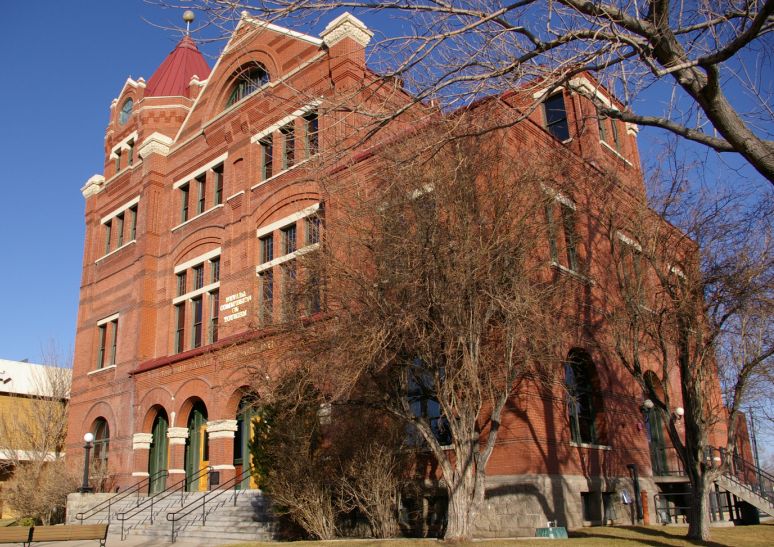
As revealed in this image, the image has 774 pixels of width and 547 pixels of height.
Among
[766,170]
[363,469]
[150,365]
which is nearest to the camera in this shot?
[766,170]

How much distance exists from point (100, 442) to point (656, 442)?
22140 mm

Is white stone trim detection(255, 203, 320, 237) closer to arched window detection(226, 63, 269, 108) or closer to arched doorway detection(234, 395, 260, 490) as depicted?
arched doorway detection(234, 395, 260, 490)

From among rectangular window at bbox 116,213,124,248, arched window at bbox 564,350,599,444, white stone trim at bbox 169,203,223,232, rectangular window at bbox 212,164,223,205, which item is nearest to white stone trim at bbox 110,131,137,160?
rectangular window at bbox 116,213,124,248

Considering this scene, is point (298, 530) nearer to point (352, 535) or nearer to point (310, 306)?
point (352, 535)

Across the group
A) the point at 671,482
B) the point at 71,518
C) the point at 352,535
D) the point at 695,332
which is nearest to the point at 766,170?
the point at 695,332

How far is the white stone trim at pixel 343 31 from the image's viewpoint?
912 inches

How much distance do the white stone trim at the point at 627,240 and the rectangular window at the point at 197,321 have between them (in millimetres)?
16287

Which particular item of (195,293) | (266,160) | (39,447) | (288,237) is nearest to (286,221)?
(288,237)

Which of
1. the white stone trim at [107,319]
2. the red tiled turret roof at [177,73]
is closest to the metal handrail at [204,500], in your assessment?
the white stone trim at [107,319]

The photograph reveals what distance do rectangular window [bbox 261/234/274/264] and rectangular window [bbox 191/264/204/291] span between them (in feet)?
12.6

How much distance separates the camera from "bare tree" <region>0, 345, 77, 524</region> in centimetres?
2605

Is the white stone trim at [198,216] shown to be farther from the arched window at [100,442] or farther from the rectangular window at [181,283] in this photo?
the arched window at [100,442]

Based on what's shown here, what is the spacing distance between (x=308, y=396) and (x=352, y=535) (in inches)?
142

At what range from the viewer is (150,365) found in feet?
87.6
